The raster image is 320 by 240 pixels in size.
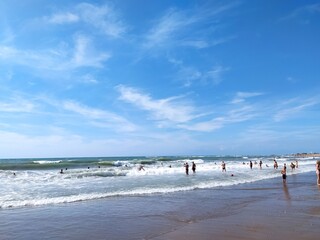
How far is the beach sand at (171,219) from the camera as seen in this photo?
9.86 metres

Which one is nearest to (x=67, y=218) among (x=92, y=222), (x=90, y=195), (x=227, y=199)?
(x=92, y=222)

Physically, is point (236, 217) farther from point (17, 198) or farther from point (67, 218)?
point (17, 198)

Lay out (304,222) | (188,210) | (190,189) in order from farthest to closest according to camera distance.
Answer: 1. (190,189)
2. (188,210)
3. (304,222)

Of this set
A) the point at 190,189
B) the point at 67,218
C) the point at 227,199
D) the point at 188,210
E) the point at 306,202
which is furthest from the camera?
the point at 190,189

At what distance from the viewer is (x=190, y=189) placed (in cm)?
2194

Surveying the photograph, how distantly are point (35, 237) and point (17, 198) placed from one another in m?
9.23

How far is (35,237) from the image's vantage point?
32.2ft

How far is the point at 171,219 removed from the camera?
39.7 feet

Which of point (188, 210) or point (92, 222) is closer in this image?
point (92, 222)

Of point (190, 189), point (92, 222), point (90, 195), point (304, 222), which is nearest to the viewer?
point (304, 222)

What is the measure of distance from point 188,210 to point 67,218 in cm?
503

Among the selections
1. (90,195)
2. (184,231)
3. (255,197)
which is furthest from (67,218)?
(255,197)

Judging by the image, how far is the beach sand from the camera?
388 inches

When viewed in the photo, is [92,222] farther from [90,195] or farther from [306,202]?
[306,202]
